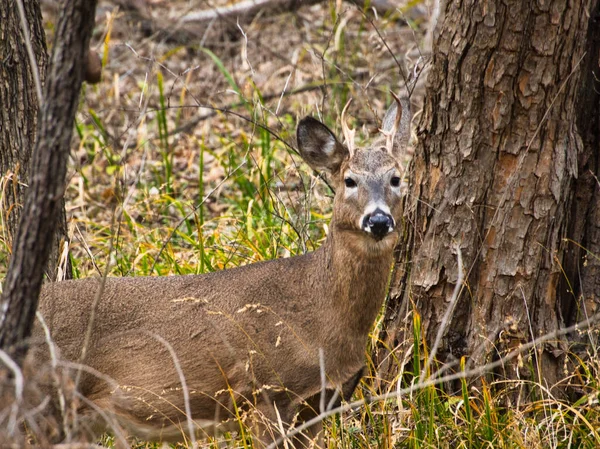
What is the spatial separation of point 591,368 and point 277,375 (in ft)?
5.26

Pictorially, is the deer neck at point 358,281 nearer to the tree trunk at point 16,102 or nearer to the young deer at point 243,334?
the young deer at point 243,334

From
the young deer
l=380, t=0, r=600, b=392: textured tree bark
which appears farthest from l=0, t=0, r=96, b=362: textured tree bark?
l=380, t=0, r=600, b=392: textured tree bark

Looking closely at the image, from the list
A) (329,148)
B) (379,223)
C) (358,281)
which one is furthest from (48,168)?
(329,148)

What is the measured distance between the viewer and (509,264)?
4371 mm

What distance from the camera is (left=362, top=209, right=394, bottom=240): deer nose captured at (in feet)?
12.7

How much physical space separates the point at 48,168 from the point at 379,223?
162 centimetres

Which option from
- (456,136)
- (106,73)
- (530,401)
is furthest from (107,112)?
(530,401)

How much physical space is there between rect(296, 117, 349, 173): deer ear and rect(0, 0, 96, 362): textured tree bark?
5.97ft

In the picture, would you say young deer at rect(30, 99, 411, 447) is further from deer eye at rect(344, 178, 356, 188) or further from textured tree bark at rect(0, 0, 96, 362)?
textured tree bark at rect(0, 0, 96, 362)

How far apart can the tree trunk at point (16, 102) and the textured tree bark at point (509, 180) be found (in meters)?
2.15

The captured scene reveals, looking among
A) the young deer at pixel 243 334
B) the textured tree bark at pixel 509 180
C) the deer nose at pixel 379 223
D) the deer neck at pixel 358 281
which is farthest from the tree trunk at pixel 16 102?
the textured tree bark at pixel 509 180

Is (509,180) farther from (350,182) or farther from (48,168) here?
(48,168)

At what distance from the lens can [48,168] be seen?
2676 mm

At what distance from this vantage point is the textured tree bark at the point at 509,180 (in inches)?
164
